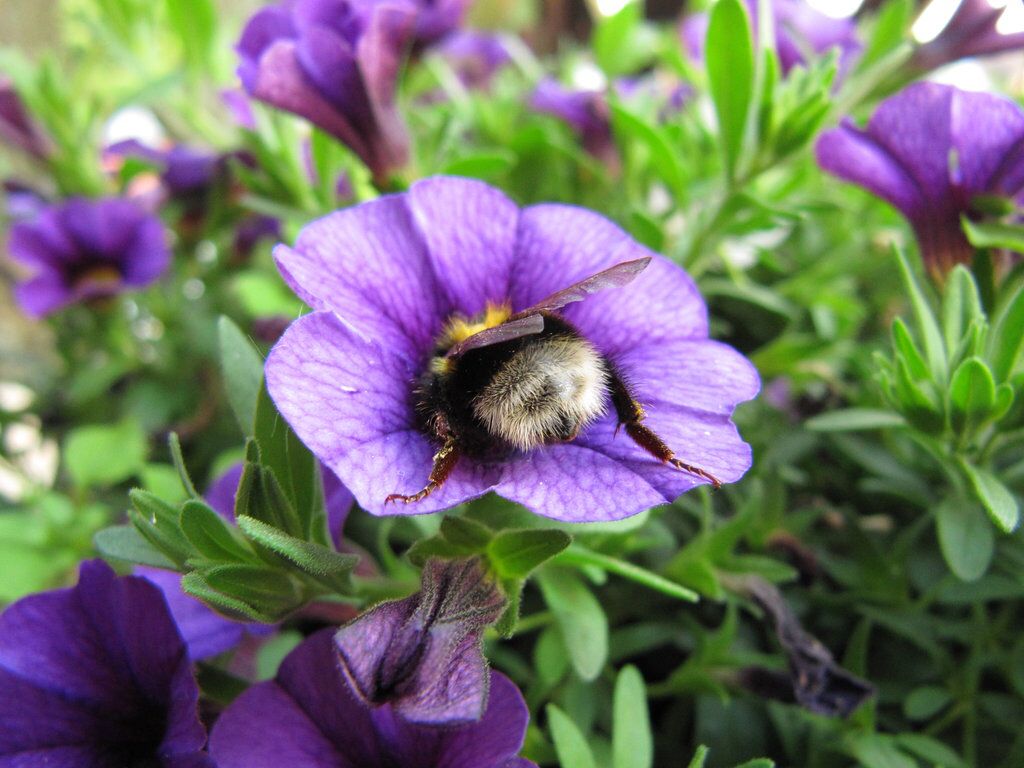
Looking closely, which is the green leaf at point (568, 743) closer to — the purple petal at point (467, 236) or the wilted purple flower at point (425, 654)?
the wilted purple flower at point (425, 654)

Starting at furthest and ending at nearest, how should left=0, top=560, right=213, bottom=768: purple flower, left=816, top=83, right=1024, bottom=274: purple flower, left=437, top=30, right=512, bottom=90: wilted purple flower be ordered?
left=437, top=30, right=512, bottom=90: wilted purple flower → left=816, top=83, right=1024, bottom=274: purple flower → left=0, top=560, right=213, bottom=768: purple flower

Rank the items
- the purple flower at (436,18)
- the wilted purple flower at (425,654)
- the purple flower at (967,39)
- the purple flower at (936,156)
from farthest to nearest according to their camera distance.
A: the purple flower at (436,18) < the purple flower at (967,39) < the purple flower at (936,156) < the wilted purple flower at (425,654)

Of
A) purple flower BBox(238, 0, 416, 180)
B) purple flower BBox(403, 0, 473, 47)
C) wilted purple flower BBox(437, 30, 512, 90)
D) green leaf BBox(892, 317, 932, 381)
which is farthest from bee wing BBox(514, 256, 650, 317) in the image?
wilted purple flower BBox(437, 30, 512, 90)

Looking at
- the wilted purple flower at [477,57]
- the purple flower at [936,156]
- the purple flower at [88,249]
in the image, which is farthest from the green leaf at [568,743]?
the wilted purple flower at [477,57]

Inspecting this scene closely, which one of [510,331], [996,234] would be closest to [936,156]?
[996,234]

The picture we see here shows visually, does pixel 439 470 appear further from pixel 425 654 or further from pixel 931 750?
pixel 931 750

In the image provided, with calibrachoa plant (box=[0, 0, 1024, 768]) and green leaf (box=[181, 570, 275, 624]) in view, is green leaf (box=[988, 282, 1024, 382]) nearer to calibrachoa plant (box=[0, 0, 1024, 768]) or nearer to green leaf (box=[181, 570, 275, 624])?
calibrachoa plant (box=[0, 0, 1024, 768])

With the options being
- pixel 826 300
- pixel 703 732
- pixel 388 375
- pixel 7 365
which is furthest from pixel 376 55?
pixel 7 365
